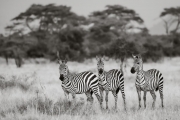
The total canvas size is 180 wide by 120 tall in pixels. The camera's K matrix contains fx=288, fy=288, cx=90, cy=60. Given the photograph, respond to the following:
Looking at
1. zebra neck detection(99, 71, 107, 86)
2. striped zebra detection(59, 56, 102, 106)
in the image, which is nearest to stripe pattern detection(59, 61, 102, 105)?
striped zebra detection(59, 56, 102, 106)

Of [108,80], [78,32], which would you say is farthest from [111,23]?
[108,80]

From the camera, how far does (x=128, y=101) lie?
30.1ft

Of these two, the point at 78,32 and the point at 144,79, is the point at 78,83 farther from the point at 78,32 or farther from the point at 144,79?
the point at 78,32

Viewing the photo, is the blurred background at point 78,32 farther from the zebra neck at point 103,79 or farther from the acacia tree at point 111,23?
the zebra neck at point 103,79

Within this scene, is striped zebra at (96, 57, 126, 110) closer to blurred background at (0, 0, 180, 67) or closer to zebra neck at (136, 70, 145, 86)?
zebra neck at (136, 70, 145, 86)

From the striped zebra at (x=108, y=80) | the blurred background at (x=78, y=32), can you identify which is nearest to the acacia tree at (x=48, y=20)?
the blurred background at (x=78, y=32)

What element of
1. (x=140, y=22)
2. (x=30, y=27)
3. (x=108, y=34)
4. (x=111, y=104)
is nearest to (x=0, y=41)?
(x=30, y=27)

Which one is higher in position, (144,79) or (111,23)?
(111,23)

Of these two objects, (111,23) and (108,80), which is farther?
(111,23)

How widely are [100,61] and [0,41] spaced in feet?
85.6

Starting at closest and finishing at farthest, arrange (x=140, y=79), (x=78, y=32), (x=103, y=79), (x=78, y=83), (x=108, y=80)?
(x=78, y=83)
(x=140, y=79)
(x=103, y=79)
(x=108, y=80)
(x=78, y=32)

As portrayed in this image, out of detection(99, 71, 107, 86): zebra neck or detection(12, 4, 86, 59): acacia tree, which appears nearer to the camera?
detection(99, 71, 107, 86): zebra neck

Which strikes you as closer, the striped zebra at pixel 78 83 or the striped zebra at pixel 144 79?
the striped zebra at pixel 78 83

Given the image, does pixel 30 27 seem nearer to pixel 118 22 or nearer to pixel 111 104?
pixel 118 22
